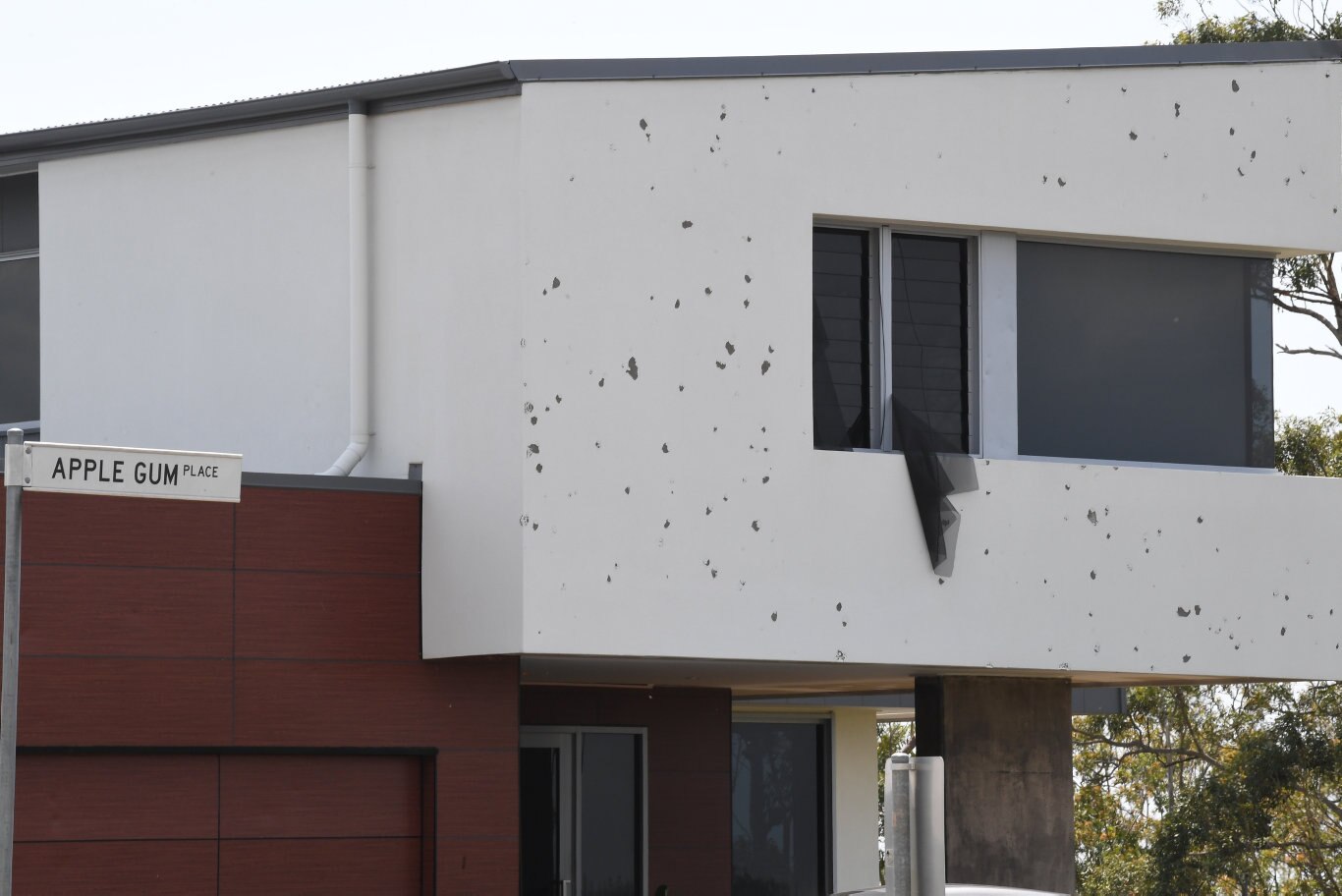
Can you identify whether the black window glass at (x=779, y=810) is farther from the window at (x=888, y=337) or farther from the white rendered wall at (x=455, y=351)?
the white rendered wall at (x=455, y=351)

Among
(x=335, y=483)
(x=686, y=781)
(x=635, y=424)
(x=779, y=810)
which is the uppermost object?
(x=635, y=424)

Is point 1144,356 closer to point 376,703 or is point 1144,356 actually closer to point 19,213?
point 376,703

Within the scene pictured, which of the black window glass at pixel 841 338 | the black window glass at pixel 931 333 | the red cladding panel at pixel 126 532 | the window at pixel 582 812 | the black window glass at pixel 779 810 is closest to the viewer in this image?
the red cladding panel at pixel 126 532

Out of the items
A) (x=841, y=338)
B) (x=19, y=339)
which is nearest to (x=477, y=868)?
(x=841, y=338)

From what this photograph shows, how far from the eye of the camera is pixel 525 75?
1374 cm

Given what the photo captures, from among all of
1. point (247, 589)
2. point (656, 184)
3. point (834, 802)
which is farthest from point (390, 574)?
point (834, 802)

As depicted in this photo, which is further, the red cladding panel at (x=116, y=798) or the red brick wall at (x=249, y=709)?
the red brick wall at (x=249, y=709)

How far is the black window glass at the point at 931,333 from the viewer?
49.6 feet

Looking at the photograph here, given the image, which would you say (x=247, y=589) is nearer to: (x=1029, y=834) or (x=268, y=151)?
(x=268, y=151)

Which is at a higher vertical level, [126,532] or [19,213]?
[19,213]

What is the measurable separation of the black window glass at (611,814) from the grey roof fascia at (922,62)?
25.1 feet

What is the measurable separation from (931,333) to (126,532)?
20.7 feet

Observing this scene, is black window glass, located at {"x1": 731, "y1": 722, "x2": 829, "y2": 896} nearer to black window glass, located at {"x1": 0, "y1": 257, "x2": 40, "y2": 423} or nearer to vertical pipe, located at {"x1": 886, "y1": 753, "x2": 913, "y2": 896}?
black window glass, located at {"x1": 0, "y1": 257, "x2": 40, "y2": 423}

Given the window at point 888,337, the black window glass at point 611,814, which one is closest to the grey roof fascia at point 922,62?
→ the window at point 888,337
